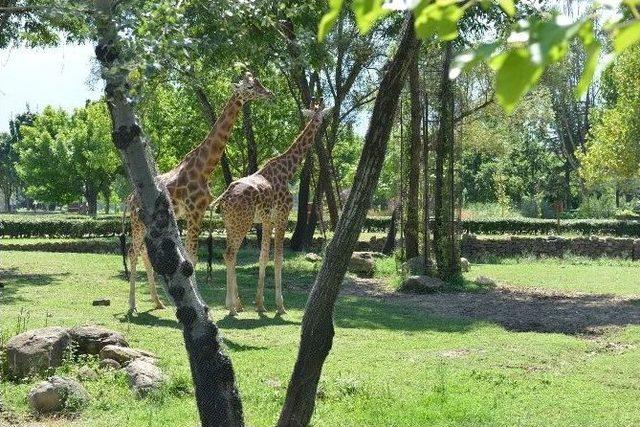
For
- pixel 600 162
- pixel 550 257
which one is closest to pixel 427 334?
pixel 550 257

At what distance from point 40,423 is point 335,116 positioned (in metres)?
18.1

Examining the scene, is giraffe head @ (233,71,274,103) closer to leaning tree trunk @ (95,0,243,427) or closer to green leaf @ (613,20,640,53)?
leaning tree trunk @ (95,0,243,427)

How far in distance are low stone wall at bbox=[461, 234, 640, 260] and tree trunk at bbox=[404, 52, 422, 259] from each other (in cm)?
749

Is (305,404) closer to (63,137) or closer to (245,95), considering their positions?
(245,95)

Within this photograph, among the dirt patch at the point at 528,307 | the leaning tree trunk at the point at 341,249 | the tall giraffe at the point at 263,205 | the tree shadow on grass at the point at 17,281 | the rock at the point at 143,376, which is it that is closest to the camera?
the leaning tree trunk at the point at 341,249

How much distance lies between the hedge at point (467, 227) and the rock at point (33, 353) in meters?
23.3

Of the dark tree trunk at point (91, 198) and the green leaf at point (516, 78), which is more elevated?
the dark tree trunk at point (91, 198)

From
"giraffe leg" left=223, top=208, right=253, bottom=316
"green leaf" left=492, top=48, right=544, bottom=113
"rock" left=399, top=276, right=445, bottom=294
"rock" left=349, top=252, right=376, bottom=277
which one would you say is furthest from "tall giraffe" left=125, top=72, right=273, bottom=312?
"green leaf" left=492, top=48, right=544, bottom=113

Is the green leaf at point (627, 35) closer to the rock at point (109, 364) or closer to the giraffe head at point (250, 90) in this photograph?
the rock at point (109, 364)

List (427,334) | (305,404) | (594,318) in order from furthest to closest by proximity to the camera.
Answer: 1. (594,318)
2. (427,334)
3. (305,404)

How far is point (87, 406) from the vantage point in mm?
7281

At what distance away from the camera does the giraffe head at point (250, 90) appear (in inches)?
470

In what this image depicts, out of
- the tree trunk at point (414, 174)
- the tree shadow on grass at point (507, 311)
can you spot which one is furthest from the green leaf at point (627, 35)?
the tree trunk at point (414, 174)

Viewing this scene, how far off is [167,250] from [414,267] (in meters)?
13.9
